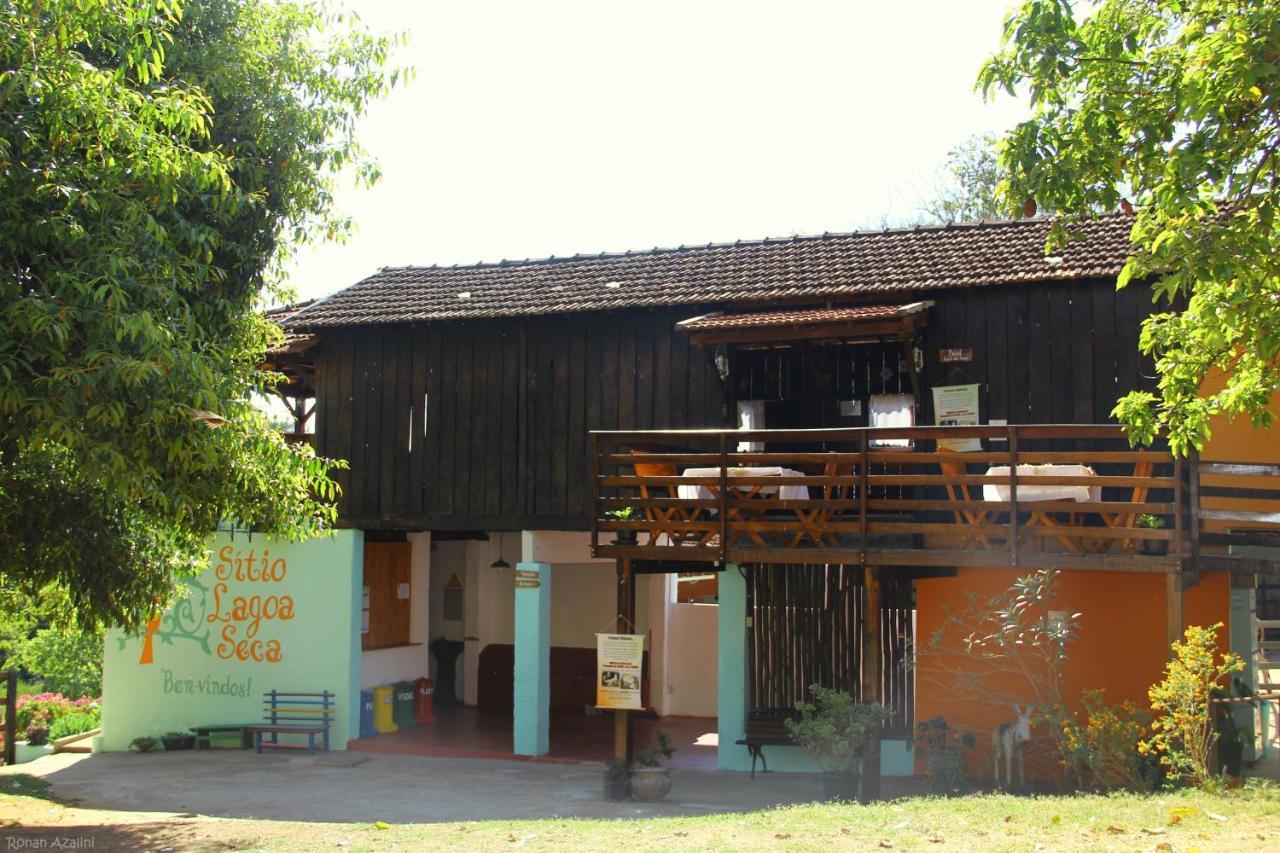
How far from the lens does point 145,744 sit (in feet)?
56.3

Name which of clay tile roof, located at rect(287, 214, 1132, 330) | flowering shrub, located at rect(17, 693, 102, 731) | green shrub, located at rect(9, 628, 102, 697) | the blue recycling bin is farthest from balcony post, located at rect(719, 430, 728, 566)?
green shrub, located at rect(9, 628, 102, 697)

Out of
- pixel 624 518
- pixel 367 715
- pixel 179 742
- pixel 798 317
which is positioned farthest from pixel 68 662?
pixel 798 317

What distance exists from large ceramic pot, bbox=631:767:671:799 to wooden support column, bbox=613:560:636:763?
28 cm

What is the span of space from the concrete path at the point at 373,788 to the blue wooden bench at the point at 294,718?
0.35 metres

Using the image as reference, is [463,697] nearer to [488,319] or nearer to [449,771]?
[449,771]

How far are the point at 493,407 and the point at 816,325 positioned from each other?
484 cm

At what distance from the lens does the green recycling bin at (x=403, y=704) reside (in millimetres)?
17969

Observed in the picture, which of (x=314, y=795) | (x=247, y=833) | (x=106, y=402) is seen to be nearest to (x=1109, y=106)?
(x=106, y=402)

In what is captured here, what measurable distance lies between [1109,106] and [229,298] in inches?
283

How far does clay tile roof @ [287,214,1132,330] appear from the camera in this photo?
1430 centimetres

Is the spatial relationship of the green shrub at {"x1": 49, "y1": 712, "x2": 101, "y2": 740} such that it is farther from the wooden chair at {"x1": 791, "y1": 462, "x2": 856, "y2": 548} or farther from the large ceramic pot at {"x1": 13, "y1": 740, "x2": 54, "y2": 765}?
the wooden chair at {"x1": 791, "y1": 462, "x2": 856, "y2": 548}

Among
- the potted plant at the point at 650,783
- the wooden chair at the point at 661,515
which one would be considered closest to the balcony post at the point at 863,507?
the wooden chair at the point at 661,515

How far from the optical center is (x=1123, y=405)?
905cm

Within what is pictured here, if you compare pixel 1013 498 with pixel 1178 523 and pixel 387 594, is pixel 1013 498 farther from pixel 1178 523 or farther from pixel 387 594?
pixel 387 594
